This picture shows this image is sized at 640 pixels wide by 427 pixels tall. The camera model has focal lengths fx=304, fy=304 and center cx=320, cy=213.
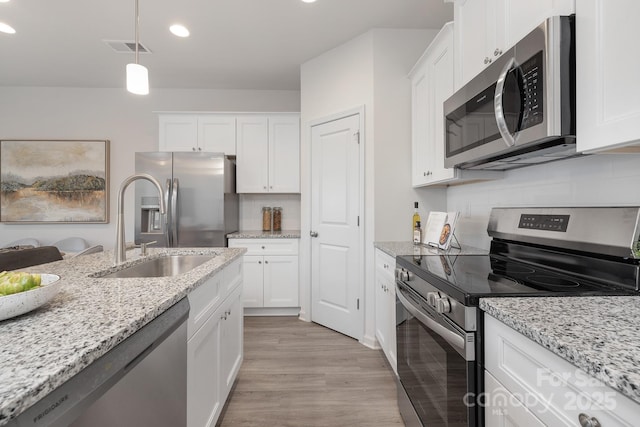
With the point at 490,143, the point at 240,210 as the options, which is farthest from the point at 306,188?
the point at 490,143

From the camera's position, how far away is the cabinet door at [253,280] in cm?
337

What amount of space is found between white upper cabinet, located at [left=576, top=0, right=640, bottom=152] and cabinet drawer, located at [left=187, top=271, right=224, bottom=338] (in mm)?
1483

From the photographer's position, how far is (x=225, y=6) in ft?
7.98

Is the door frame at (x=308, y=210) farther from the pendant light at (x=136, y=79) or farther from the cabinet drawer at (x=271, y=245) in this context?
the pendant light at (x=136, y=79)

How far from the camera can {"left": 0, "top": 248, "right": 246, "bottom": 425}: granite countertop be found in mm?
492

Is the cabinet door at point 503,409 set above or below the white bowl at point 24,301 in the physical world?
below

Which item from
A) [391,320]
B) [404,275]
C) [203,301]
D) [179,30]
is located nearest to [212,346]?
[203,301]

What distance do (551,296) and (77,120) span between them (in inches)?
207

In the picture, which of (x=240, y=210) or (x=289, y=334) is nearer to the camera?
(x=289, y=334)

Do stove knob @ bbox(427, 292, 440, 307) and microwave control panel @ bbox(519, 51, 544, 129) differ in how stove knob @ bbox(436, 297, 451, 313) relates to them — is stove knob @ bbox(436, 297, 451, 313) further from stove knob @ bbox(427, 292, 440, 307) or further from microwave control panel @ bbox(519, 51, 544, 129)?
microwave control panel @ bbox(519, 51, 544, 129)

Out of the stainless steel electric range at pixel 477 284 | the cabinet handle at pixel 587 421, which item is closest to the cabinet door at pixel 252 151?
A: the stainless steel electric range at pixel 477 284

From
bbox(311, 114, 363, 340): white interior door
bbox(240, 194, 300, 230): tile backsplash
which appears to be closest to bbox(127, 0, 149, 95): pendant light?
bbox(311, 114, 363, 340): white interior door

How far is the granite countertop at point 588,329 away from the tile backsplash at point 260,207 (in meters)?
3.30

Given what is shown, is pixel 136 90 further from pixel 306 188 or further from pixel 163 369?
pixel 306 188
